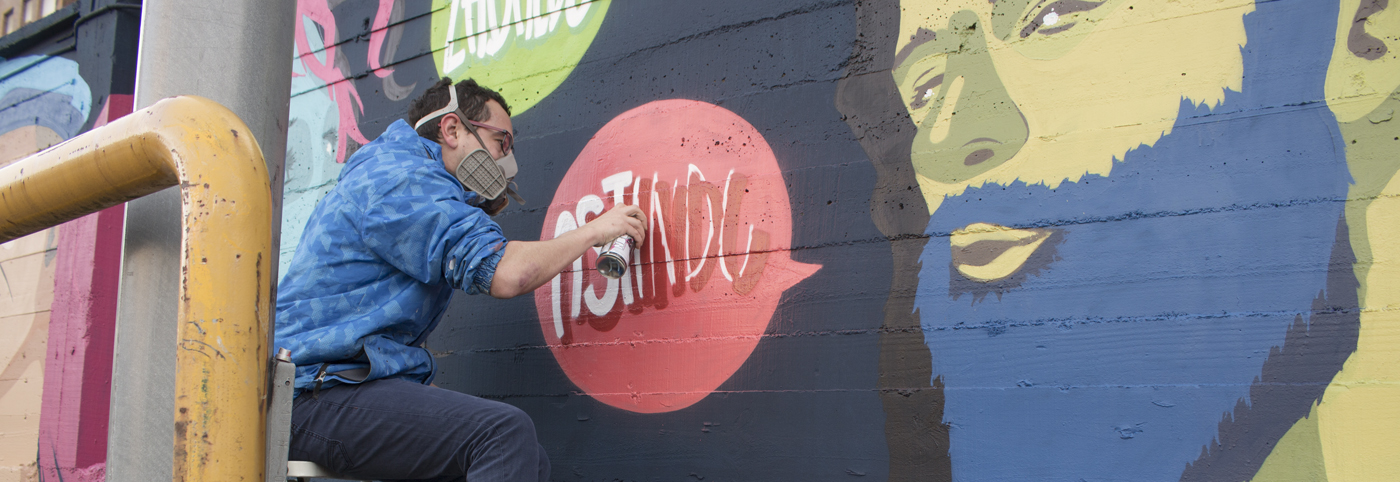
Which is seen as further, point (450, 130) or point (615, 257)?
point (450, 130)

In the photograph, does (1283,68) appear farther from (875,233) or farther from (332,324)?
(332,324)

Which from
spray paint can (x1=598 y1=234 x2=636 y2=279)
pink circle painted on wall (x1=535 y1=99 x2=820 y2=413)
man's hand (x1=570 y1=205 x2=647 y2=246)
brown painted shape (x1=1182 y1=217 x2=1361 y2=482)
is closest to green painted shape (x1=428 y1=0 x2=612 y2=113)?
pink circle painted on wall (x1=535 y1=99 x2=820 y2=413)

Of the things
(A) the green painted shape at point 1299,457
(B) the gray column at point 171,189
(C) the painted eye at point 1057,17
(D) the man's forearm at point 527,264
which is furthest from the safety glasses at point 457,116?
(A) the green painted shape at point 1299,457

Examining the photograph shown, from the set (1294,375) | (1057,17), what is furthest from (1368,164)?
(1057,17)

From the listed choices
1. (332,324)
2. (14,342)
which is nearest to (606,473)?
(332,324)

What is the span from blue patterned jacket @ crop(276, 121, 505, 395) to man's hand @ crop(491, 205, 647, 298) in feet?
0.11

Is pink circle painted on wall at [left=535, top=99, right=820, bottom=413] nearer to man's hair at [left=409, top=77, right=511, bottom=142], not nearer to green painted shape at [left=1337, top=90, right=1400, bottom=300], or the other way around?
man's hair at [left=409, top=77, right=511, bottom=142]

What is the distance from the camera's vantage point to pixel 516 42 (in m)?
3.43

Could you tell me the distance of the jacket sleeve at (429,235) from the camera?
2.33 m

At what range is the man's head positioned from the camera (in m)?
2.79

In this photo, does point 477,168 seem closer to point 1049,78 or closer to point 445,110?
point 445,110

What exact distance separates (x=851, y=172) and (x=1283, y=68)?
106 cm

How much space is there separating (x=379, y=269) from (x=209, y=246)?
1057 mm

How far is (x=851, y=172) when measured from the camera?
2572 mm
